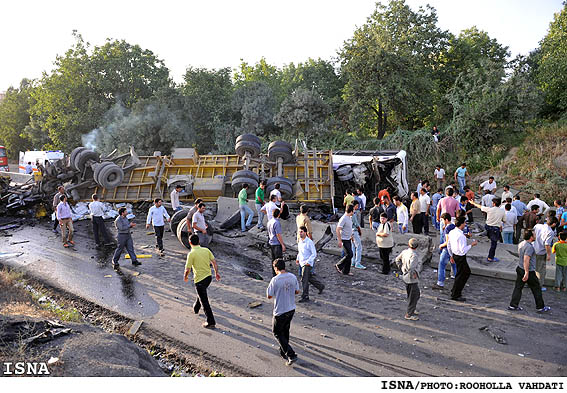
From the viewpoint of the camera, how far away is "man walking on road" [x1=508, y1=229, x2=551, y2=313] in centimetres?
698

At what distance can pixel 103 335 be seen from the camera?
5.79m

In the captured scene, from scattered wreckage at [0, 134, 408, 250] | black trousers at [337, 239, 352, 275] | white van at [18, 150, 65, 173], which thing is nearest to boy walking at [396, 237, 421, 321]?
black trousers at [337, 239, 352, 275]

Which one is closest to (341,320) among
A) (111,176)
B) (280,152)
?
(280,152)

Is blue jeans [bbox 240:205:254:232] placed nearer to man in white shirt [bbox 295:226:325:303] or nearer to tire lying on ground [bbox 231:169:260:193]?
tire lying on ground [bbox 231:169:260:193]

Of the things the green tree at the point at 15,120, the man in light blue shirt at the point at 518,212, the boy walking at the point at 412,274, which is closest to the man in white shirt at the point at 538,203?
the man in light blue shirt at the point at 518,212

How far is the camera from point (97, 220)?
11469mm

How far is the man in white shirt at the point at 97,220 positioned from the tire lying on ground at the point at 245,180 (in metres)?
4.51

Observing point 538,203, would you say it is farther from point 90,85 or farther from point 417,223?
point 90,85

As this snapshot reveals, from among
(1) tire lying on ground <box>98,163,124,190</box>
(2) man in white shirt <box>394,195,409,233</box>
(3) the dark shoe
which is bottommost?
(3) the dark shoe

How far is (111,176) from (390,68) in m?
16.6

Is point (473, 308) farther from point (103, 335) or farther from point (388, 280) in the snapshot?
point (103, 335)

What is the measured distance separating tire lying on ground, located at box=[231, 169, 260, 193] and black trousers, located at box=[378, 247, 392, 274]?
6.26m

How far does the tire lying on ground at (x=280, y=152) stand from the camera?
15.3 metres

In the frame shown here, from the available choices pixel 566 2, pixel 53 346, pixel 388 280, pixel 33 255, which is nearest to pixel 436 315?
pixel 388 280
